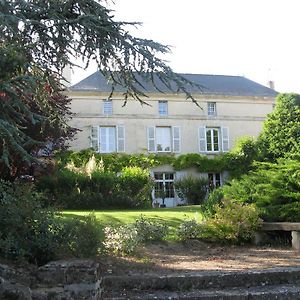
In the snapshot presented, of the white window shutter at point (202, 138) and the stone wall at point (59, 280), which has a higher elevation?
the white window shutter at point (202, 138)

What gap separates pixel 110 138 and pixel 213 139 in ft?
22.6

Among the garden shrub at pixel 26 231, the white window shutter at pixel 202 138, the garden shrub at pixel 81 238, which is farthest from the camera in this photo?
the white window shutter at pixel 202 138

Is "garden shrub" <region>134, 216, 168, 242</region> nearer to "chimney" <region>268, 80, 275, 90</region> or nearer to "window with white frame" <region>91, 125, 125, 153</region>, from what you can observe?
"window with white frame" <region>91, 125, 125, 153</region>

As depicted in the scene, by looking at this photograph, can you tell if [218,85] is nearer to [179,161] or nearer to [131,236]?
[179,161]

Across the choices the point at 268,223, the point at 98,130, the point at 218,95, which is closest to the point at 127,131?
the point at 98,130

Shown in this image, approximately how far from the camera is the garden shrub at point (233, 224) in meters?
8.91

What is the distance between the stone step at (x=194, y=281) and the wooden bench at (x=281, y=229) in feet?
9.48

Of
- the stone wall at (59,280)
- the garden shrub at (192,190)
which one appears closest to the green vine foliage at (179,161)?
the garden shrub at (192,190)

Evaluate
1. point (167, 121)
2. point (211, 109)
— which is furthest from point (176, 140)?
point (211, 109)

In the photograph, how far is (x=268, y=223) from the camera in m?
9.11

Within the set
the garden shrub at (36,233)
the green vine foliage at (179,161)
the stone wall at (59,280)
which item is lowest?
the stone wall at (59,280)

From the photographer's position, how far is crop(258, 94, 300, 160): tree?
10148mm

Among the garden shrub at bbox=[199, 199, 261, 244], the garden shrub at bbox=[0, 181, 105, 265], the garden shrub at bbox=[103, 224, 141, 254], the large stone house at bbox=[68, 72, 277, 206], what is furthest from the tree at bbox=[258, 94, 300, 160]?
the large stone house at bbox=[68, 72, 277, 206]

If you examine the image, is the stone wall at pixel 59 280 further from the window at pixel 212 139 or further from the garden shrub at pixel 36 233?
the window at pixel 212 139
